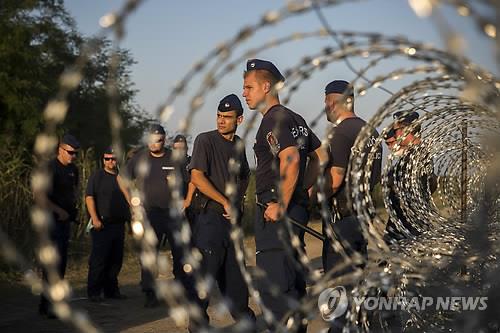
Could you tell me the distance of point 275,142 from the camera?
5961mm

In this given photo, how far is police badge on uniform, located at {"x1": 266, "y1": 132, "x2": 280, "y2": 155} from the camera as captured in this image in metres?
5.95

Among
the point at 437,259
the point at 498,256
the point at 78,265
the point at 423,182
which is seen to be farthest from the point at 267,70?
the point at 78,265

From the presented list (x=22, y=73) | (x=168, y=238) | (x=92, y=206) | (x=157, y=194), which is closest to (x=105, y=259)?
(x=92, y=206)

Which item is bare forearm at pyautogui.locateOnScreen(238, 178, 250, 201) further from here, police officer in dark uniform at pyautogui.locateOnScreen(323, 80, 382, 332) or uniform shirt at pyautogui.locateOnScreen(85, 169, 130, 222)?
uniform shirt at pyautogui.locateOnScreen(85, 169, 130, 222)

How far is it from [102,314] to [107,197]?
5.51ft

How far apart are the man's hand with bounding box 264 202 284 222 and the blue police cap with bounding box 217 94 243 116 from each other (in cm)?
155

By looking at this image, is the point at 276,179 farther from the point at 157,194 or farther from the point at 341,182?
the point at 157,194

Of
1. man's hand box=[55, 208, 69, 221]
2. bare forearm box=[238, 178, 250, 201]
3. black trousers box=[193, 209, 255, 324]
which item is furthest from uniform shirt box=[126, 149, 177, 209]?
black trousers box=[193, 209, 255, 324]

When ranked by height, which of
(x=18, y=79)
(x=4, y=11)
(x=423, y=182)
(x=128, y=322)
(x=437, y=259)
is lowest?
(x=128, y=322)

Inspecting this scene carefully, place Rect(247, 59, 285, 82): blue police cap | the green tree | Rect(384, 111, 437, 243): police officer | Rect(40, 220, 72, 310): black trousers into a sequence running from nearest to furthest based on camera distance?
Rect(247, 59, 285, 82): blue police cap, Rect(384, 111, 437, 243): police officer, Rect(40, 220, 72, 310): black trousers, the green tree

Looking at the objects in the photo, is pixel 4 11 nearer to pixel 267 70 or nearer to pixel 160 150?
pixel 160 150

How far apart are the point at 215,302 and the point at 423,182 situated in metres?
2.97

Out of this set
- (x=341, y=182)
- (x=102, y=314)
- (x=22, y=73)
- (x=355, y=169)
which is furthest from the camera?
(x=22, y=73)

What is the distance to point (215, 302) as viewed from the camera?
32.9ft
